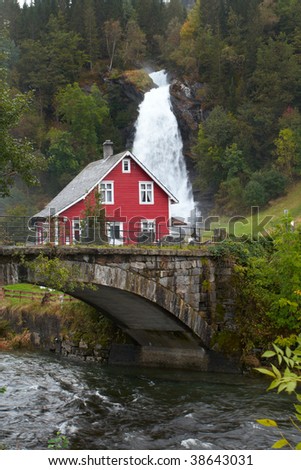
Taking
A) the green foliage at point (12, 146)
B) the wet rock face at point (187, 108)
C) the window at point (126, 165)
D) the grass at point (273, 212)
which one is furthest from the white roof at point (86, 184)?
the wet rock face at point (187, 108)

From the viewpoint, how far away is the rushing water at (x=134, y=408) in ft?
55.0

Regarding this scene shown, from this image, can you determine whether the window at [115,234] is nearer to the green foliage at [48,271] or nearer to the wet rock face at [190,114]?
the green foliage at [48,271]

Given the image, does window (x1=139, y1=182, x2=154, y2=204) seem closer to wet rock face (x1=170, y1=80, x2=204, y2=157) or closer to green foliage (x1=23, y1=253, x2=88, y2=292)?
wet rock face (x1=170, y1=80, x2=204, y2=157)

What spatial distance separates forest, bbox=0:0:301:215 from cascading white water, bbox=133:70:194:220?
2283 millimetres

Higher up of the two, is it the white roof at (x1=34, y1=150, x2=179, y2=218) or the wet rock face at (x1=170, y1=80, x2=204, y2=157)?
the wet rock face at (x1=170, y1=80, x2=204, y2=157)

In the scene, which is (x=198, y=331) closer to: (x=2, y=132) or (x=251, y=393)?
(x=251, y=393)

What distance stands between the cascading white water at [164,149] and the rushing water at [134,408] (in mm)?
36636

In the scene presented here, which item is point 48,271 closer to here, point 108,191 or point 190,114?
point 108,191

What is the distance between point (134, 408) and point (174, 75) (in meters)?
66.1

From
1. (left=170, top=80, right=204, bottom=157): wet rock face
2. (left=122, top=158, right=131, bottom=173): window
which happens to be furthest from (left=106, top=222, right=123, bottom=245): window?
(left=170, top=80, right=204, bottom=157): wet rock face

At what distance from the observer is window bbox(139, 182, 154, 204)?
4488 cm

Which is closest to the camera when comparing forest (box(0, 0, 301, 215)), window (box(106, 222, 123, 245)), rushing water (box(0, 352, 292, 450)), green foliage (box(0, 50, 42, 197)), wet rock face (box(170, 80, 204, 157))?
rushing water (box(0, 352, 292, 450))
